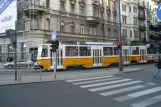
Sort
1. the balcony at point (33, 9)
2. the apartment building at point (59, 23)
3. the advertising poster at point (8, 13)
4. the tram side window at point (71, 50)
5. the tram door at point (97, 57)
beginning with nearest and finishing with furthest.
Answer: the advertising poster at point (8, 13) < the tram side window at point (71, 50) < the tram door at point (97, 57) < the balcony at point (33, 9) < the apartment building at point (59, 23)

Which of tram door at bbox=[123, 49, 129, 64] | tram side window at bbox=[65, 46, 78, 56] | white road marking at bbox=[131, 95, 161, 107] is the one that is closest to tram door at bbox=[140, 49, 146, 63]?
tram door at bbox=[123, 49, 129, 64]

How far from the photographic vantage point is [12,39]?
1722cm

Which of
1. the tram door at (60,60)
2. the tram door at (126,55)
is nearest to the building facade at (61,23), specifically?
the tram door at (126,55)

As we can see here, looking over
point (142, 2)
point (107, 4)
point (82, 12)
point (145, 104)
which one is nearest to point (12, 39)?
point (145, 104)

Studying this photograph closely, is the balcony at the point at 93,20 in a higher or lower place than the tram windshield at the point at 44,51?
higher

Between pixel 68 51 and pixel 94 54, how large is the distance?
3880 millimetres

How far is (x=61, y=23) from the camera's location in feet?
142

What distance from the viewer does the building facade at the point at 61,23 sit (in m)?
39.4

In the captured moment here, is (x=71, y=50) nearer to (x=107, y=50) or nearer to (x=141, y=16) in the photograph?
(x=107, y=50)

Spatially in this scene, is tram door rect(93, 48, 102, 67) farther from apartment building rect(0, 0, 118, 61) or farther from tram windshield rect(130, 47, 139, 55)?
apartment building rect(0, 0, 118, 61)

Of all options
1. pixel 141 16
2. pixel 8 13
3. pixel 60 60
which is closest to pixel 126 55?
pixel 60 60

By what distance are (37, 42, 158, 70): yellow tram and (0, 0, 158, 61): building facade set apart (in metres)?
10.8

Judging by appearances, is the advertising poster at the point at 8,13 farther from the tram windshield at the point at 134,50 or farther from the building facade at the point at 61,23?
the tram windshield at the point at 134,50

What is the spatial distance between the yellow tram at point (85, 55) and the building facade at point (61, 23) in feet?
35.5
